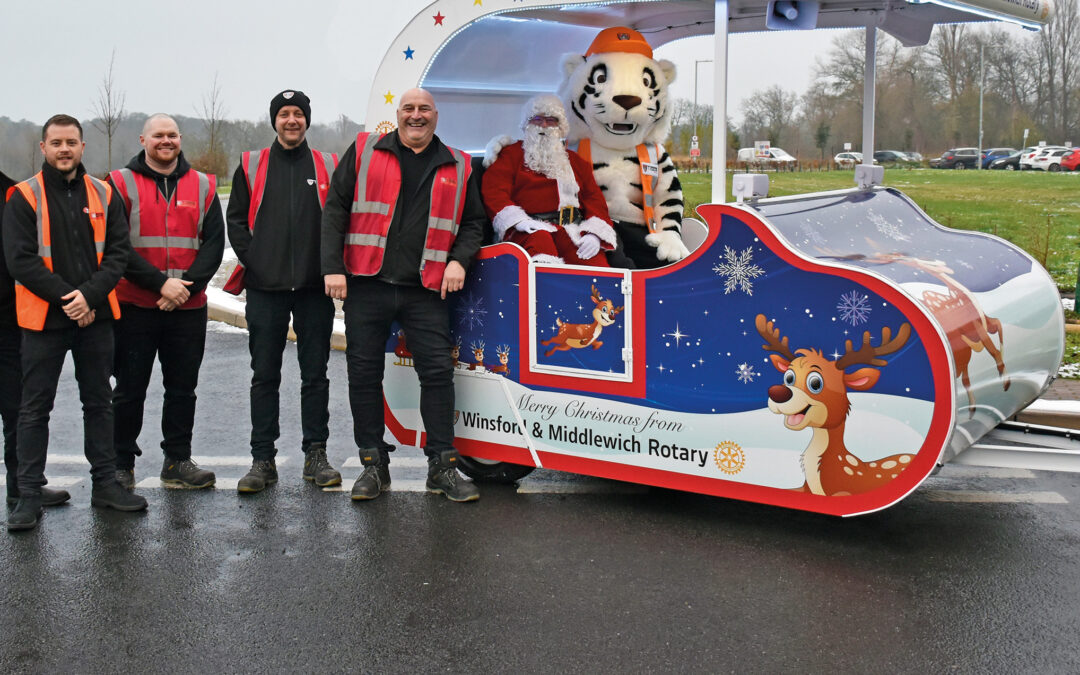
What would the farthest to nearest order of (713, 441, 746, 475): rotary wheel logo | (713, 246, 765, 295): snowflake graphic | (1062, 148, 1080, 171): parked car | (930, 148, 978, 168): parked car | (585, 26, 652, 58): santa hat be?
(930, 148, 978, 168): parked car → (1062, 148, 1080, 171): parked car → (585, 26, 652, 58): santa hat → (713, 441, 746, 475): rotary wheel logo → (713, 246, 765, 295): snowflake graphic

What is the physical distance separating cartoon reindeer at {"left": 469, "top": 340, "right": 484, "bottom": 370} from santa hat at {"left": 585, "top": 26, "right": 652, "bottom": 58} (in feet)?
5.15

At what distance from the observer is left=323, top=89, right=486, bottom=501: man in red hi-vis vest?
470cm

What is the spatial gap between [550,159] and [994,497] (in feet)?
8.27

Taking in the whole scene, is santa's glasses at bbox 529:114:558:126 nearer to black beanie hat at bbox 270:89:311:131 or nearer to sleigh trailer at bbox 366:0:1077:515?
sleigh trailer at bbox 366:0:1077:515

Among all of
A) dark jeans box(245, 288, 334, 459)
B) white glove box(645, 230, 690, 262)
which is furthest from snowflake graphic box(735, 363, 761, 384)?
dark jeans box(245, 288, 334, 459)

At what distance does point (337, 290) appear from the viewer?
4.67 metres

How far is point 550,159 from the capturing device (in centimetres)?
497

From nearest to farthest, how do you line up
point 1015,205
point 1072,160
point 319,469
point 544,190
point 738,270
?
point 738,270
point 544,190
point 319,469
point 1015,205
point 1072,160

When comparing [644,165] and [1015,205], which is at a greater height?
[1015,205]

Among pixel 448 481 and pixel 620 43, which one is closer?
pixel 448 481

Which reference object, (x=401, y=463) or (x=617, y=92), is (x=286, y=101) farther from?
(x=401, y=463)

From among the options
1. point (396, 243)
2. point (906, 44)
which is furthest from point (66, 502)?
point (906, 44)

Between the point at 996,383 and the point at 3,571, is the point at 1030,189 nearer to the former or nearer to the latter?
the point at 996,383

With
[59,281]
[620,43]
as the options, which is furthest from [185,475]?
[620,43]
